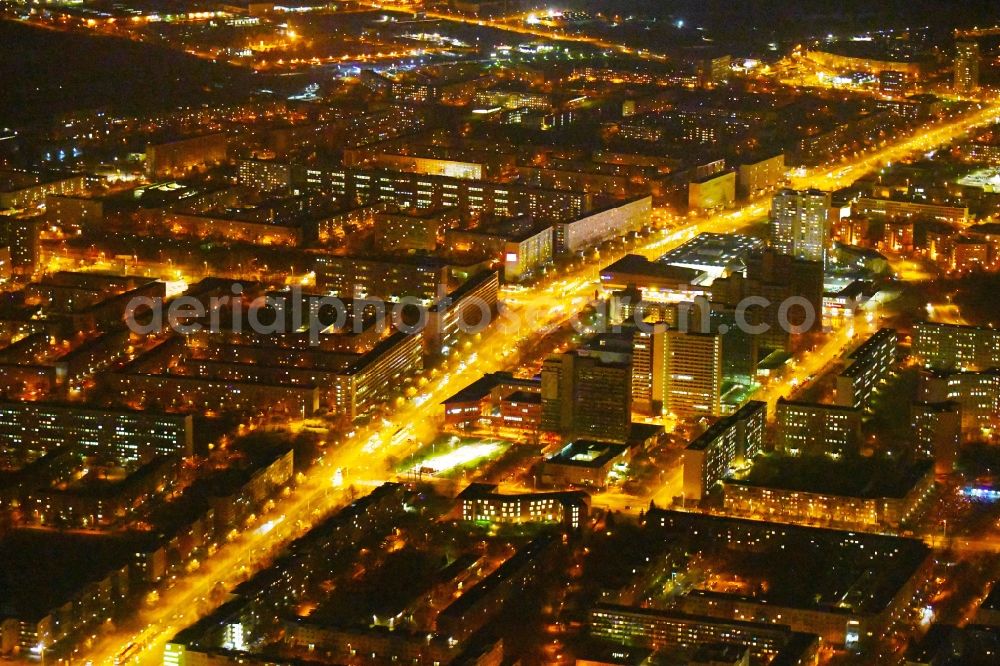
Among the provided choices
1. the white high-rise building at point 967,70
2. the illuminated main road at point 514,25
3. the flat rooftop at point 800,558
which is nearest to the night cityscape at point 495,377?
the flat rooftop at point 800,558

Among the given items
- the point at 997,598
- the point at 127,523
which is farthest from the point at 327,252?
the point at 997,598

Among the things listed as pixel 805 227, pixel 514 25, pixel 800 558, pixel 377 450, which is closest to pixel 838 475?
pixel 800 558

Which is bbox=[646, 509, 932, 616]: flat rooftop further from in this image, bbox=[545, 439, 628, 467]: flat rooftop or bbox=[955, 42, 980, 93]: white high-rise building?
bbox=[955, 42, 980, 93]: white high-rise building

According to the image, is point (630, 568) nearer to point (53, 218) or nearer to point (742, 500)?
point (742, 500)

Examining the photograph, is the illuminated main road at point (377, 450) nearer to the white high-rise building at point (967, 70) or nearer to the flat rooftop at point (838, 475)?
the flat rooftop at point (838, 475)

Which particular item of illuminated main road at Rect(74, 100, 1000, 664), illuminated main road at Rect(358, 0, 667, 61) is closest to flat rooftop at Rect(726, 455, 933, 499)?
illuminated main road at Rect(74, 100, 1000, 664)

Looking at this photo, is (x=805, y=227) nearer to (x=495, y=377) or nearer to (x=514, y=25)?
(x=495, y=377)

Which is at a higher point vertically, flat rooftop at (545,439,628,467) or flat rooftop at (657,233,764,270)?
flat rooftop at (657,233,764,270)
